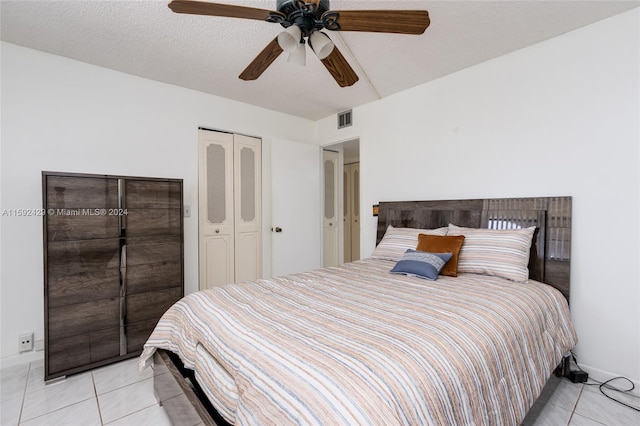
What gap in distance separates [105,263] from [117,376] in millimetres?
840

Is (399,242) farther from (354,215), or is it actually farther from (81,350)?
(354,215)

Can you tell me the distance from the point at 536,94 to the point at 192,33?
2656 mm

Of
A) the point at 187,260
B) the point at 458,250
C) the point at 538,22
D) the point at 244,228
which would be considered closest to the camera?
the point at 538,22

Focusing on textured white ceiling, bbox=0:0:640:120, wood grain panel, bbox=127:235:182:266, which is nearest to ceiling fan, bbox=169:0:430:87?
textured white ceiling, bbox=0:0:640:120

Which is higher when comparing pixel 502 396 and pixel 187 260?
pixel 187 260

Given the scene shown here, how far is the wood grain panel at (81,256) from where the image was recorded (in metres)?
2.15

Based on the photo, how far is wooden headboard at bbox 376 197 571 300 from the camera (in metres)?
2.19

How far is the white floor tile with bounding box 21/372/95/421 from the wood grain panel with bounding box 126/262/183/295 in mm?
656

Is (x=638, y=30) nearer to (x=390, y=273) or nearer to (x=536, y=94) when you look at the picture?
(x=536, y=94)

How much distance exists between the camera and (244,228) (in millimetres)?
3660

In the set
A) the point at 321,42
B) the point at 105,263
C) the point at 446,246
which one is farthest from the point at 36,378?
the point at 446,246

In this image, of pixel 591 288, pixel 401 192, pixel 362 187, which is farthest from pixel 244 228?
pixel 591 288

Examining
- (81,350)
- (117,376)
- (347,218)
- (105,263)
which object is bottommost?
(117,376)

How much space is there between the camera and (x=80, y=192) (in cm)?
225
